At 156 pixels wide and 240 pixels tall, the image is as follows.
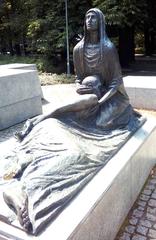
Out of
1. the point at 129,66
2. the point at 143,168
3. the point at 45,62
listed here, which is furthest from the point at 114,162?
the point at 129,66

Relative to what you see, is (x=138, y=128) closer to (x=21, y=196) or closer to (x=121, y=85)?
(x=121, y=85)

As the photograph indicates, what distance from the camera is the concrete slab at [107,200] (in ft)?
8.85

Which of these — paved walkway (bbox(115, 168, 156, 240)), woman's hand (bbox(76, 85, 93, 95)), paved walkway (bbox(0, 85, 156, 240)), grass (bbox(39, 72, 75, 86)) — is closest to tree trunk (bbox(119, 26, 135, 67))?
grass (bbox(39, 72, 75, 86))

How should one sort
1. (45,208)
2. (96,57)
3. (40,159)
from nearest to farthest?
(45,208), (40,159), (96,57)

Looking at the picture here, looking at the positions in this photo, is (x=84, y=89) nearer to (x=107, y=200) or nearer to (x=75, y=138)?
(x=75, y=138)

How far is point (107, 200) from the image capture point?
3352 mm

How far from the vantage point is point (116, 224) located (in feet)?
11.9

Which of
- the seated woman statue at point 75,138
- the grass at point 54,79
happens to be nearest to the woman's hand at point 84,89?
the seated woman statue at point 75,138

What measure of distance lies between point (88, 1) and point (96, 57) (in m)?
12.8

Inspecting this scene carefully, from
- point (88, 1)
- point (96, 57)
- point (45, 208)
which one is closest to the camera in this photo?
point (45, 208)

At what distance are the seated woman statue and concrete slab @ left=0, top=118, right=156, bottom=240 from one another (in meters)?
0.08

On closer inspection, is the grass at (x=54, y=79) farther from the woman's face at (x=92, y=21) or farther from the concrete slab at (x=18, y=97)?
the woman's face at (x=92, y=21)

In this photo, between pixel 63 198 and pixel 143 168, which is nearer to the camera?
pixel 63 198

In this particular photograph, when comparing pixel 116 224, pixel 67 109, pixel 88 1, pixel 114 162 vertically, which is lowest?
pixel 116 224
